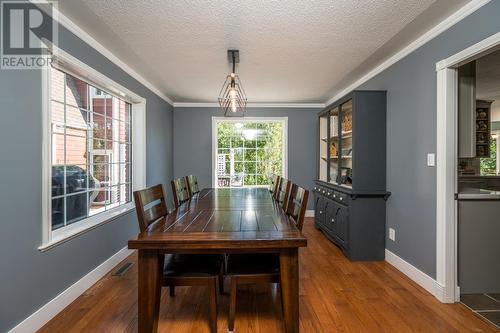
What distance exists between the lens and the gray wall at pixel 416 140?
2.30m

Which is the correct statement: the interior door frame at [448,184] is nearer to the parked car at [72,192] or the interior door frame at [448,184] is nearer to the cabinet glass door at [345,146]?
the cabinet glass door at [345,146]

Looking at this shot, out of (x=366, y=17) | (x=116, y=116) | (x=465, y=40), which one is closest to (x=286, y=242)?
(x=366, y=17)

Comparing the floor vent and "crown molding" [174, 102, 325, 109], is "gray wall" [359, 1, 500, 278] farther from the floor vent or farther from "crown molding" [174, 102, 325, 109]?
the floor vent

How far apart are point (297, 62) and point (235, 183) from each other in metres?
3.12

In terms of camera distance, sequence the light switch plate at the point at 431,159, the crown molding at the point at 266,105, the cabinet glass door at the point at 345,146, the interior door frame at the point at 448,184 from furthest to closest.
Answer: the crown molding at the point at 266,105, the cabinet glass door at the point at 345,146, the light switch plate at the point at 431,159, the interior door frame at the point at 448,184

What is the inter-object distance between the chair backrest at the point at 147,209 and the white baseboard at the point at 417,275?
2.44 metres

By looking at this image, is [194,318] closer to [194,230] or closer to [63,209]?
[194,230]

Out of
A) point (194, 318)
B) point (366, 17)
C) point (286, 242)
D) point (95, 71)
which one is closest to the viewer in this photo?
point (286, 242)

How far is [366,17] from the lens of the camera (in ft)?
7.10

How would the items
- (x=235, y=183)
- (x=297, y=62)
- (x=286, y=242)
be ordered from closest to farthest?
1. (x=286, y=242)
2. (x=297, y=62)
3. (x=235, y=183)

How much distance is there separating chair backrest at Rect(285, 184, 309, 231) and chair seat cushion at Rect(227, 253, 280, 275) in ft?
1.02

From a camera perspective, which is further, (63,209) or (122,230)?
(122,230)

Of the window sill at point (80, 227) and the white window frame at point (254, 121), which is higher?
the white window frame at point (254, 121)

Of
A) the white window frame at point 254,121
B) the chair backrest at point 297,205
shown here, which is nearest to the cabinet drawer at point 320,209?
the white window frame at point 254,121
